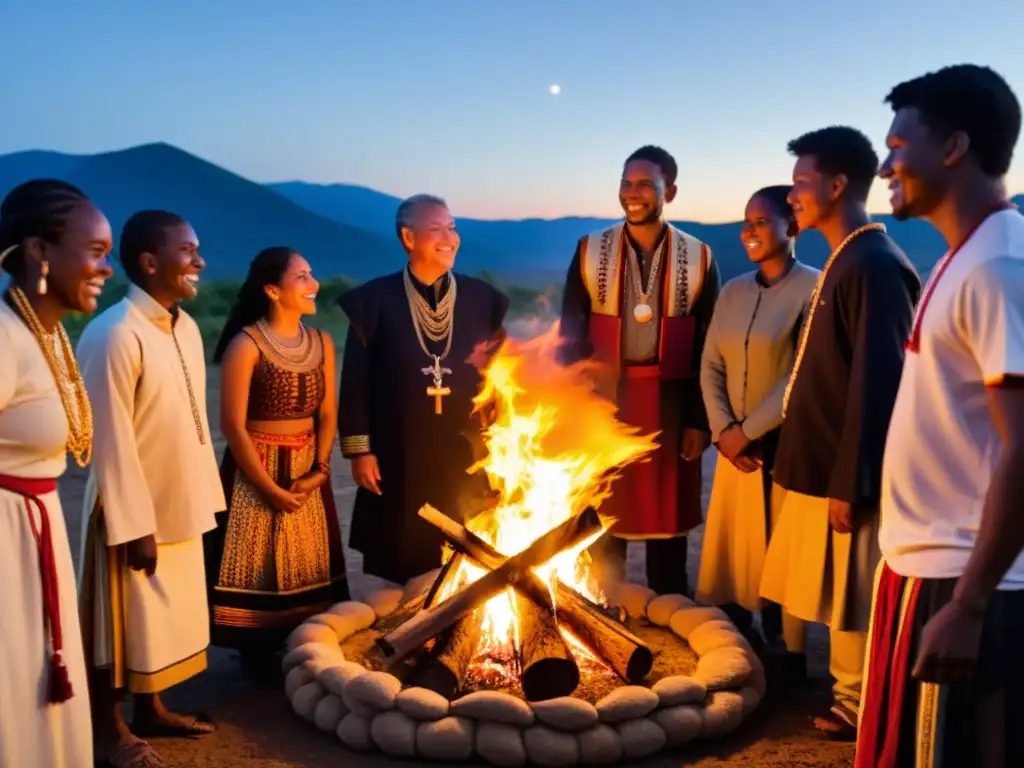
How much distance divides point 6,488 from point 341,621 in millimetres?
2457

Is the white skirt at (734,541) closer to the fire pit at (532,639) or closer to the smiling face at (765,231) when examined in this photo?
the fire pit at (532,639)

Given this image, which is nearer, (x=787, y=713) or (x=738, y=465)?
(x=787, y=713)

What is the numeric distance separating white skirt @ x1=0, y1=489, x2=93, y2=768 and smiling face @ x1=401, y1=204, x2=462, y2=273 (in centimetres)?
281

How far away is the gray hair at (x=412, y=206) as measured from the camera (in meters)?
5.35

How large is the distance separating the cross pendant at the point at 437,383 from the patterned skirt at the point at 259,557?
0.76 m

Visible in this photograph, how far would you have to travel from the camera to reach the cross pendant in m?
5.45

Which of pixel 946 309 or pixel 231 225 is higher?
pixel 231 225

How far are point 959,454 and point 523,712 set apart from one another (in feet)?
7.64

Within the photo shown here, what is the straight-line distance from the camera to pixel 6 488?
9.09ft

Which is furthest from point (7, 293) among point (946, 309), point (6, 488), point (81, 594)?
point (946, 309)

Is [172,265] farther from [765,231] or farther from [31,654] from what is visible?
[765,231]

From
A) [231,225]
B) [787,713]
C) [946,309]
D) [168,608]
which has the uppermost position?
[231,225]

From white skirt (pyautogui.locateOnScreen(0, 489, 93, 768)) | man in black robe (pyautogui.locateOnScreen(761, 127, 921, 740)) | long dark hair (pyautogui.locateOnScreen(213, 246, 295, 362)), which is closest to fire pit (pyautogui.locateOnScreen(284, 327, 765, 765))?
man in black robe (pyautogui.locateOnScreen(761, 127, 921, 740))

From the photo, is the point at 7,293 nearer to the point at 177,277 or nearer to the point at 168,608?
the point at 177,277
